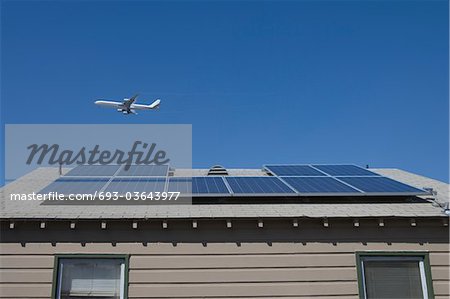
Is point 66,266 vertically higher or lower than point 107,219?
lower

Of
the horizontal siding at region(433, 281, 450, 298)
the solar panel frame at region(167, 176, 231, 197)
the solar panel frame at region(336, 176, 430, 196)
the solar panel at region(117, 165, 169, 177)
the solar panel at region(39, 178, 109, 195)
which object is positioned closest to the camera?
the horizontal siding at region(433, 281, 450, 298)

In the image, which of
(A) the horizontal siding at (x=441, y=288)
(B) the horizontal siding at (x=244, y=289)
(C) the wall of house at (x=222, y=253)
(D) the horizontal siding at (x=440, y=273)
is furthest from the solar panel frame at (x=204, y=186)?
(A) the horizontal siding at (x=441, y=288)

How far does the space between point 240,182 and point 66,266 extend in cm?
469

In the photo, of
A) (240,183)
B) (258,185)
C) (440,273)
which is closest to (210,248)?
(258,185)

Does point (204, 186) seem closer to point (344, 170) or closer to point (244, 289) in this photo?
point (244, 289)

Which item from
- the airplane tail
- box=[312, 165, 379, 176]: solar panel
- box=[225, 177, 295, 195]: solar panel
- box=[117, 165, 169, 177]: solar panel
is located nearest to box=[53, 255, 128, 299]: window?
box=[225, 177, 295, 195]: solar panel

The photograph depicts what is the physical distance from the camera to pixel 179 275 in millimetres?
8234

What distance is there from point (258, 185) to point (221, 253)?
2695mm

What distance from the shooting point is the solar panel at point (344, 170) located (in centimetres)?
1212

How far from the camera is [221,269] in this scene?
830 centimetres

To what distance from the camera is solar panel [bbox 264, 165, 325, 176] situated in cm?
1212

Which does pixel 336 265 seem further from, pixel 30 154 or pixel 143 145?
pixel 30 154

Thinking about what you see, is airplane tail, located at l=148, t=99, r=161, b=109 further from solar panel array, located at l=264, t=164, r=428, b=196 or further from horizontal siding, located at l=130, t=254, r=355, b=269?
horizontal siding, located at l=130, t=254, r=355, b=269

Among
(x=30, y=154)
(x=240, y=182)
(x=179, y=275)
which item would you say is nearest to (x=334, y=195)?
(x=240, y=182)
